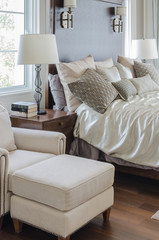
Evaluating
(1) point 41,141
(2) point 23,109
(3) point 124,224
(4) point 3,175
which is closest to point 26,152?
(1) point 41,141

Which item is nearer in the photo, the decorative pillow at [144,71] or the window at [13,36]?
the window at [13,36]

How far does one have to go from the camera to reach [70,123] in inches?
148

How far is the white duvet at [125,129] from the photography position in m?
3.36

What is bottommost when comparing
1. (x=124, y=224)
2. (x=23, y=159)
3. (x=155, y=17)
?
(x=124, y=224)

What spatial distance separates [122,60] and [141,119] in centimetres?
171

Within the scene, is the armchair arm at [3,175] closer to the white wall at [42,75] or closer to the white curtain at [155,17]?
the white wall at [42,75]

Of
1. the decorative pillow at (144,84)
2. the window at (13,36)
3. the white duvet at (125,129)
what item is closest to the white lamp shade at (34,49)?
the window at (13,36)

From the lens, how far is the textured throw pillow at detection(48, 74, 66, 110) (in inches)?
160

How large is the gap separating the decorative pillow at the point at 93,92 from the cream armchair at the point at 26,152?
0.76 meters

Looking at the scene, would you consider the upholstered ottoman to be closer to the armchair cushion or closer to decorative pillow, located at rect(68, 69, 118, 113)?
the armchair cushion

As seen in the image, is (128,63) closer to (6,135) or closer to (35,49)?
(35,49)

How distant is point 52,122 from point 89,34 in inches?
70.4

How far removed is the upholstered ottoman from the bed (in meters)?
0.79

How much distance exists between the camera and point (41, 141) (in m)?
3.02
